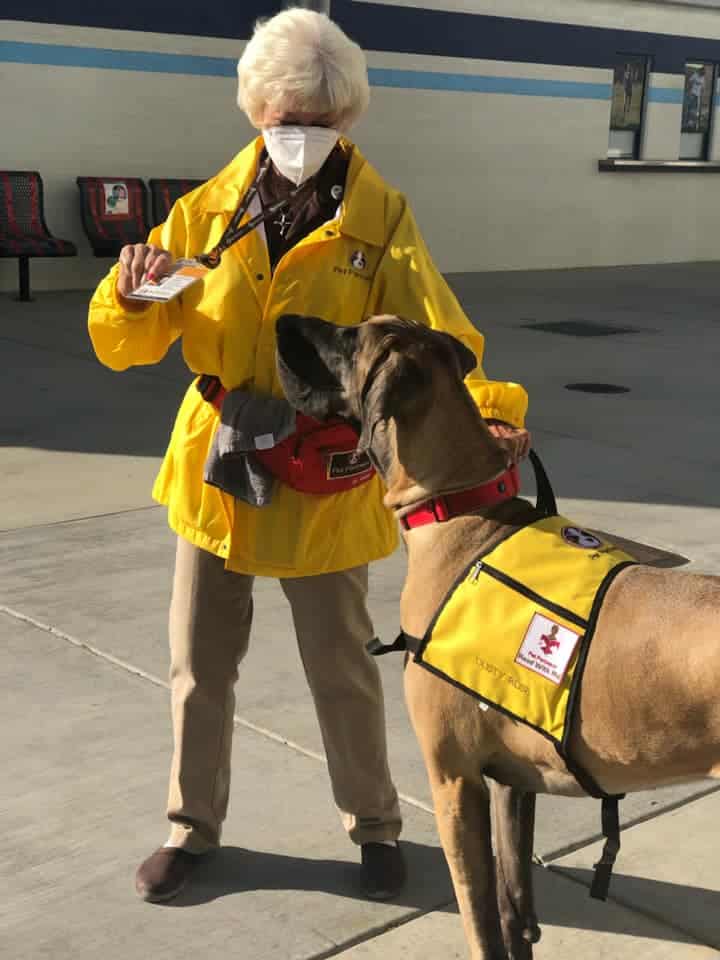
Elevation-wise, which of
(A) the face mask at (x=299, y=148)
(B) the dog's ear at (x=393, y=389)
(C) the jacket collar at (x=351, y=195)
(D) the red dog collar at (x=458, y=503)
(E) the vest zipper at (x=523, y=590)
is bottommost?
(E) the vest zipper at (x=523, y=590)

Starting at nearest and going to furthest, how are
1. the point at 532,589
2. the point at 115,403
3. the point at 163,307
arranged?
the point at 532,589, the point at 163,307, the point at 115,403

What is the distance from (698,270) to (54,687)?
17008 millimetres

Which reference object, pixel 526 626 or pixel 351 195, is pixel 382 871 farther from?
pixel 351 195

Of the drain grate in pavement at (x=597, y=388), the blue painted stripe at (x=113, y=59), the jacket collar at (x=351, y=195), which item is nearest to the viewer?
the jacket collar at (x=351, y=195)

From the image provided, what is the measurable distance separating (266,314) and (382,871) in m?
1.44

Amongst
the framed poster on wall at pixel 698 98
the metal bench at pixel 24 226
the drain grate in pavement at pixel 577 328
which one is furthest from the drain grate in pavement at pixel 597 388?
the framed poster on wall at pixel 698 98

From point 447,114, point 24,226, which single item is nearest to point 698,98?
point 447,114

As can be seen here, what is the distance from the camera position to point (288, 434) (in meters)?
3.21

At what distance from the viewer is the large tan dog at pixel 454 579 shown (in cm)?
266

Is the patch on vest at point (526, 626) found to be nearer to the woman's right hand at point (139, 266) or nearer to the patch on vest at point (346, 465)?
the patch on vest at point (346, 465)

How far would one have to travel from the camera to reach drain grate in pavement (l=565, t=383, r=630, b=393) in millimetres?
10247

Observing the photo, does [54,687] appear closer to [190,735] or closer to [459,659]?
[190,735]

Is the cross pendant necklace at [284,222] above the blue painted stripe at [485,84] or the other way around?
above

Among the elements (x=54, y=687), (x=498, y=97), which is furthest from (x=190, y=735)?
(x=498, y=97)
